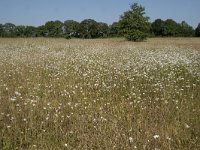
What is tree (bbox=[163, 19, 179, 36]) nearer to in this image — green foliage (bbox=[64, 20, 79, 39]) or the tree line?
the tree line

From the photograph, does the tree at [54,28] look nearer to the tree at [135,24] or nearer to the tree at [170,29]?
the tree at [170,29]

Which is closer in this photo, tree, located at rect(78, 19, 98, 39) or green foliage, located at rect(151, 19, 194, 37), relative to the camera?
tree, located at rect(78, 19, 98, 39)

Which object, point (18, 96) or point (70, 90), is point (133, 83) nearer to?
point (70, 90)

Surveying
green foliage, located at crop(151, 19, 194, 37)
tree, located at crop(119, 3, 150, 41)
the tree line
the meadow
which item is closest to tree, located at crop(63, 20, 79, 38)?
the tree line

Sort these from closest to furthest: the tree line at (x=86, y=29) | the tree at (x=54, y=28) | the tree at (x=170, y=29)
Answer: the tree line at (x=86, y=29) < the tree at (x=54, y=28) < the tree at (x=170, y=29)

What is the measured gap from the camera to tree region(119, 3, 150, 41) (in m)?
45.5

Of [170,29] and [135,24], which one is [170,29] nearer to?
[170,29]

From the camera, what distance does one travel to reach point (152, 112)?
689 centimetres

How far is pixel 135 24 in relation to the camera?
1813 inches

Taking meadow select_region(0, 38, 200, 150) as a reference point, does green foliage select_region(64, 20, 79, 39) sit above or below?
above

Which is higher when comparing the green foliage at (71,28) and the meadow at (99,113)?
the green foliage at (71,28)

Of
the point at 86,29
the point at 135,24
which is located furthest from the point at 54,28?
the point at 135,24

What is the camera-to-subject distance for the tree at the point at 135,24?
149 feet

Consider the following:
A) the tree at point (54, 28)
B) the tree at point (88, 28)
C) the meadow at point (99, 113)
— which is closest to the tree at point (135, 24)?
the meadow at point (99, 113)
